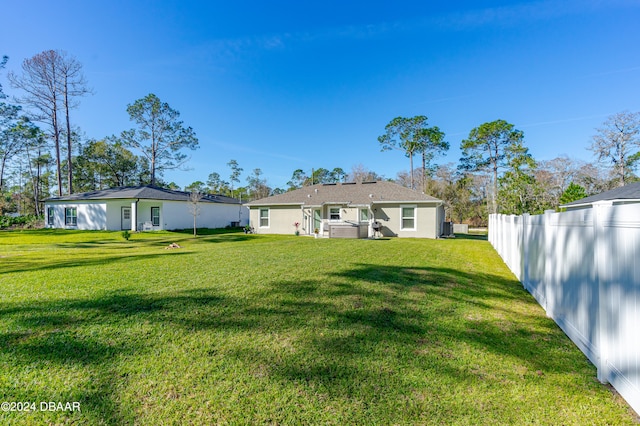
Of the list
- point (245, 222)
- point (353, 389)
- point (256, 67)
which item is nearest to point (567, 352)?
point (353, 389)

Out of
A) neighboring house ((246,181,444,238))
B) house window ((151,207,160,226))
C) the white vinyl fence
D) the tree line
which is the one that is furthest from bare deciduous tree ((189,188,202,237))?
the white vinyl fence

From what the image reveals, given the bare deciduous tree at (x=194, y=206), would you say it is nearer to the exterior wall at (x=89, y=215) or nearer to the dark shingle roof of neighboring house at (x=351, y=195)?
the dark shingle roof of neighboring house at (x=351, y=195)

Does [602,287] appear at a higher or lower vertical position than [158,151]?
lower

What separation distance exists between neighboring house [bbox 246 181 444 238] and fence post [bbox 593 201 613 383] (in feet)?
42.5

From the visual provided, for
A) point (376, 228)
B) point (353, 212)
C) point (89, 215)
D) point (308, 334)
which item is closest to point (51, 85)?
point (89, 215)

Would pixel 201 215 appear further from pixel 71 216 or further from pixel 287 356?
pixel 287 356

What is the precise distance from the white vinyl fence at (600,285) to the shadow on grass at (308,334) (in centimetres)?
34

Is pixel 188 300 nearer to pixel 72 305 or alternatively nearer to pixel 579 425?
pixel 72 305

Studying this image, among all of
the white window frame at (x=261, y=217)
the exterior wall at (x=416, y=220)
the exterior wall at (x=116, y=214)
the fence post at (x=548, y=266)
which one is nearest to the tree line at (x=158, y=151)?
the exterior wall at (x=116, y=214)

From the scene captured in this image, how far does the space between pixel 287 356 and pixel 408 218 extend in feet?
51.1

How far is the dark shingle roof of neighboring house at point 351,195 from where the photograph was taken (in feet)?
57.0

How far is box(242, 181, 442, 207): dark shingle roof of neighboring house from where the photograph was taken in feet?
57.0

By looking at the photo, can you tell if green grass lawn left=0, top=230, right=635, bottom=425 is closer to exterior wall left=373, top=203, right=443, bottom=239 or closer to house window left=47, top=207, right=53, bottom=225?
exterior wall left=373, top=203, right=443, bottom=239

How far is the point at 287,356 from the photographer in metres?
2.64
